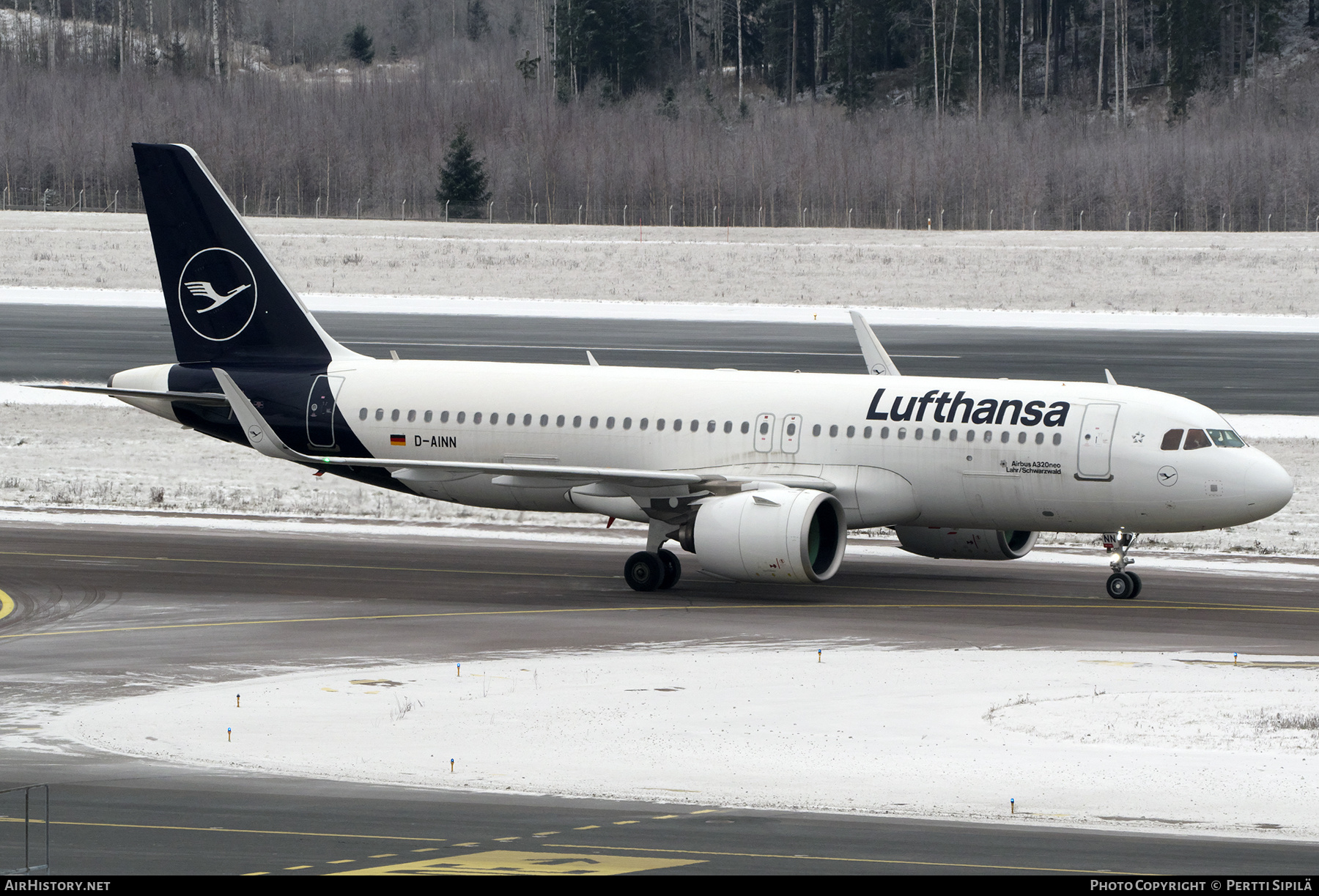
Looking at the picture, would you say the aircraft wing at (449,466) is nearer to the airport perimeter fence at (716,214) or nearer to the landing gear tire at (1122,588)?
the landing gear tire at (1122,588)

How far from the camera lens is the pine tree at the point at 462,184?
13375 centimetres

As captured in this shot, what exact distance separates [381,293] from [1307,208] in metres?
59.7

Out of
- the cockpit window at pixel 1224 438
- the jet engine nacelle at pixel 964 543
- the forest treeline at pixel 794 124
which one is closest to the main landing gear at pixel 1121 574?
the jet engine nacelle at pixel 964 543

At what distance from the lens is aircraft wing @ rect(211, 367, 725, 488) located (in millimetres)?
34000

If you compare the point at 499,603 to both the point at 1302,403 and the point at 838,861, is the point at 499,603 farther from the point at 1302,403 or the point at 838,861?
the point at 1302,403

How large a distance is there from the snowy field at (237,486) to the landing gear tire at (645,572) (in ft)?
23.9

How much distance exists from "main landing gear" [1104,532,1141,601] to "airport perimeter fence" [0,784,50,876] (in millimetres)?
20132

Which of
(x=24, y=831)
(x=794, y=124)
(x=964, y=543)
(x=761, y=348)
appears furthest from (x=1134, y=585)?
(x=794, y=124)

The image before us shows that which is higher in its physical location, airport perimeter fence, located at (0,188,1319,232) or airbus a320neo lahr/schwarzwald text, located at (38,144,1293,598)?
airport perimeter fence, located at (0,188,1319,232)

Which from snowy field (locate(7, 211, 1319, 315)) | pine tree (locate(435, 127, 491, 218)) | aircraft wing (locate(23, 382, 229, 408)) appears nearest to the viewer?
aircraft wing (locate(23, 382, 229, 408))

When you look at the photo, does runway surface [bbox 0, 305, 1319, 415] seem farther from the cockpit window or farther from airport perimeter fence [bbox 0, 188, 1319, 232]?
airport perimeter fence [bbox 0, 188, 1319, 232]

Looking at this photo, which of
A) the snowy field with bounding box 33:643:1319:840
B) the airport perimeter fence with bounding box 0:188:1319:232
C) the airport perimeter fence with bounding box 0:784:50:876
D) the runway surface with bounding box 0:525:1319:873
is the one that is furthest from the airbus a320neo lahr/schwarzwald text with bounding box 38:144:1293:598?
the airport perimeter fence with bounding box 0:188:1319:232

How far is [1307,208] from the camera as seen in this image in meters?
119

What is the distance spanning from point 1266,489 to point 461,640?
1370cm
